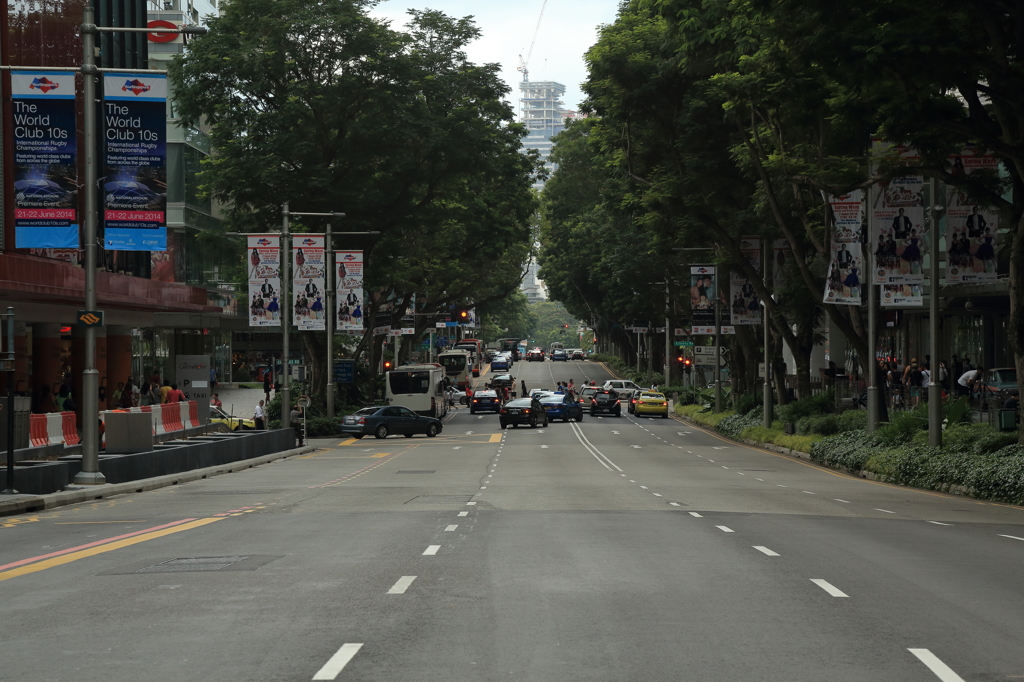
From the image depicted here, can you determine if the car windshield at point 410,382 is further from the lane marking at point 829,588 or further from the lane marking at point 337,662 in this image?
the lane marking at point 337,662

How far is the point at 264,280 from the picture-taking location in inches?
1572

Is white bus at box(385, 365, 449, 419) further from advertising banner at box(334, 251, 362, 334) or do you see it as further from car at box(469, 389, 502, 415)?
advertising banner at box(334, 251, 362, 334)

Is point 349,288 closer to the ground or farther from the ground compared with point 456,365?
farther from the ground

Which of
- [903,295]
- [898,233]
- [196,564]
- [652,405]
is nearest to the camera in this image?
[196,564]

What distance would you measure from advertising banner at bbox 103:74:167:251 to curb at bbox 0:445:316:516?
481 centimetres

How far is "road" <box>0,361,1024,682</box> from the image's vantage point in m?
7.80

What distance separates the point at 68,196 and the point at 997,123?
18.9m

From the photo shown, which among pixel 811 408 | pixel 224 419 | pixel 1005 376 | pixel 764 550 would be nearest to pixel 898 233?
pixel 1005 376

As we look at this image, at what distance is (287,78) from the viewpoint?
50688 millimetres

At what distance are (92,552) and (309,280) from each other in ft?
97.0

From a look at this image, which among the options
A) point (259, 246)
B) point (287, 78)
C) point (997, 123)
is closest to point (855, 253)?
point (997, 123)

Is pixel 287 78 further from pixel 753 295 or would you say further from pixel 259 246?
pixel 753 295

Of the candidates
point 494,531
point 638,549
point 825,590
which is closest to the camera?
point 825,590

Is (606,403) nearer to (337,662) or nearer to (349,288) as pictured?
(349,288)
